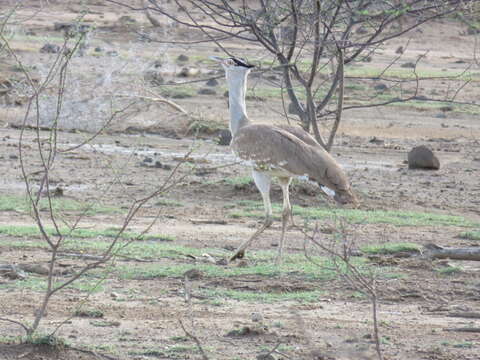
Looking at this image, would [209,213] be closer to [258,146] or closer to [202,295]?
[258,146]

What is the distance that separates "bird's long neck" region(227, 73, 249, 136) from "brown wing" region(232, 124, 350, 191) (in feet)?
0.76

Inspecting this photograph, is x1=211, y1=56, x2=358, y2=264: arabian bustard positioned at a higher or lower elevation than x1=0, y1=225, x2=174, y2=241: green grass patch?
higher

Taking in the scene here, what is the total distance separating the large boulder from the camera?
12.2 m

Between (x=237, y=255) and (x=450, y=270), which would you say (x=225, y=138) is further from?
(x=450, y=270)

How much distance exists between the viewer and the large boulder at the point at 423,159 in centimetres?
1216

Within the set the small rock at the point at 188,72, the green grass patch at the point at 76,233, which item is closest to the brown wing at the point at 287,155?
the green grass patch at the point at 76,233

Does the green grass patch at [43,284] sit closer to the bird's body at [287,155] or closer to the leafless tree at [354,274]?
the leafless tree at [354,274]

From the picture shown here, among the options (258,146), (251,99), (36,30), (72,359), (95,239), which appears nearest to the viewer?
(72,359)

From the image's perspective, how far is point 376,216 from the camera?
9.29m

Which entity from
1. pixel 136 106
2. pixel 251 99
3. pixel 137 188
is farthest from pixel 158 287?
pixel 251 99

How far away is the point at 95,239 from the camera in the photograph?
784 cm

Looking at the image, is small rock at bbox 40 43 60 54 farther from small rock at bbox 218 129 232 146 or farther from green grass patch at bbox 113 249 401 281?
green grass patch at bbox 113 249 401 281

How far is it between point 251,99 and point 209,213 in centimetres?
771

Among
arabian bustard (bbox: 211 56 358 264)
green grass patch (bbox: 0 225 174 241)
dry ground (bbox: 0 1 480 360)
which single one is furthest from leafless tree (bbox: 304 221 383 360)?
green grass patch (bbox: 0 225 174 241)
